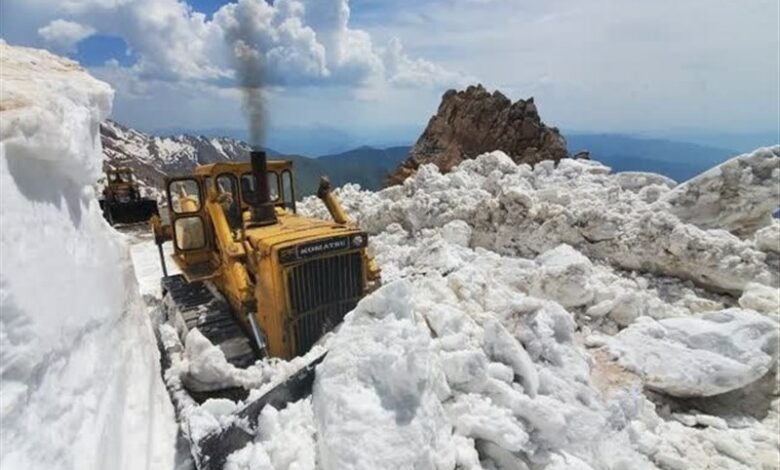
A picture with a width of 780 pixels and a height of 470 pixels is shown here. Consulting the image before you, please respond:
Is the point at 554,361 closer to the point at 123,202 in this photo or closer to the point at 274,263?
the point at 274,263

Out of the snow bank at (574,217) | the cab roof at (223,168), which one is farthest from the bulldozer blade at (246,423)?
the snow bank at (574,217)

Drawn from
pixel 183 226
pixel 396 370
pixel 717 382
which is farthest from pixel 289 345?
pixel 717 382

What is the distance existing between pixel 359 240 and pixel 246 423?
6.97 feet

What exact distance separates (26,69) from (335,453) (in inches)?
96.7

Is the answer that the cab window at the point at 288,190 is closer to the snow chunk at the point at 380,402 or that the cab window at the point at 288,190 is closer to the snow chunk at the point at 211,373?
the snow chunk at the point at 211,373

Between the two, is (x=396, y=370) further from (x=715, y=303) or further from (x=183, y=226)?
(x=715, y=303)

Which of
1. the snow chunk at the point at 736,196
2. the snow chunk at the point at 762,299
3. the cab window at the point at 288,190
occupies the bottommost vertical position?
the snow chunk at the point at 762,299

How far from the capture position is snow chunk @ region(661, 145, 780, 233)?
27.1 feet

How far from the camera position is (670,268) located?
777 centimetres

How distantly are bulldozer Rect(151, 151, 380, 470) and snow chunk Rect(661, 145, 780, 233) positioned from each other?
6147 mm

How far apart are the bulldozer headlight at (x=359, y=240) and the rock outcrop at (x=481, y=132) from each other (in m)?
22.5

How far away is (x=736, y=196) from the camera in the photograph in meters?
8.41

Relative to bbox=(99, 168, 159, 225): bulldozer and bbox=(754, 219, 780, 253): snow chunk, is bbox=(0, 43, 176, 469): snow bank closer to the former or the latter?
bbox=(754, 219, 780, 253): snow chunk

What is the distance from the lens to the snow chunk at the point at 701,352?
15.4 feet
